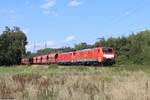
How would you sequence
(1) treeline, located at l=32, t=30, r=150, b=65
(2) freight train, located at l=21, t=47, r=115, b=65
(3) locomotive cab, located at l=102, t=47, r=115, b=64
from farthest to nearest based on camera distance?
(1) treeline, located at l=32, t=30, r=150, b=65, (2) freight train, located at l=21, t=47, r=115, b=65, (3) locomotive cab, located at l=102, t=47, r=115, b=64

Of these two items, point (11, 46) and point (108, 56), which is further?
point (11, 46)

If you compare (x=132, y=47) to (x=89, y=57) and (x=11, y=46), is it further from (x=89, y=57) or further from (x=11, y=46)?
(x=11, y=46)

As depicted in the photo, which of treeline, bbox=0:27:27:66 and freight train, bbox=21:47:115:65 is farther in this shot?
treeline, bbox=0:27:27:66

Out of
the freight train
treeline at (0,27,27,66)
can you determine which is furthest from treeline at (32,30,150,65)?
treeline at (0,27,27,66)

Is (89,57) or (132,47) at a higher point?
(132,47)

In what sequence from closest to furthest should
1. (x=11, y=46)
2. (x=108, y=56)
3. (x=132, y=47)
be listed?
(x=108, y=56)
(x=132, y=47)
(x=11, y=46)

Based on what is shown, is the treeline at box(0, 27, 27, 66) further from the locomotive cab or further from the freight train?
the locomotive cab

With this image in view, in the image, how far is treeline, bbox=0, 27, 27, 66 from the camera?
10375cm

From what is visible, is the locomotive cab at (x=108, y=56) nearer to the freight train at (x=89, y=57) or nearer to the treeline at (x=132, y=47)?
the freight train at (x=89, y=57)

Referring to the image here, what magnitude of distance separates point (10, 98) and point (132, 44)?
70992mm

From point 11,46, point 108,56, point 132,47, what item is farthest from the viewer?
point 11,46

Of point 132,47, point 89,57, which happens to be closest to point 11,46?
point 132,47

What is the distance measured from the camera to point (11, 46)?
106 metres

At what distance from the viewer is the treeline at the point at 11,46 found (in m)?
104
